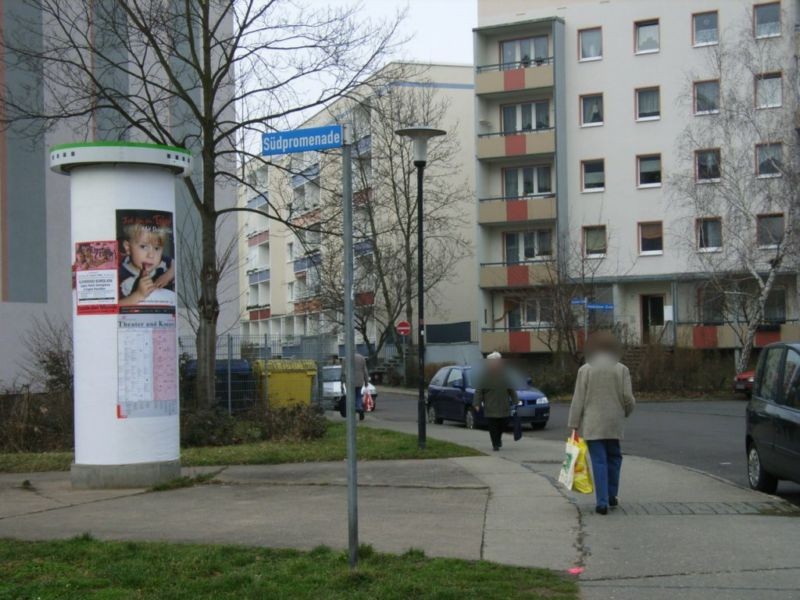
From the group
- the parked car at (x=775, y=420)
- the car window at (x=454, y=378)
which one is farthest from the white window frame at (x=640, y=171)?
the parked car at (x=775, y=420)

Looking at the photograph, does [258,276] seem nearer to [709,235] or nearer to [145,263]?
[709,235]

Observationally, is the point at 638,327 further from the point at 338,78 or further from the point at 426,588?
the point at 426,588

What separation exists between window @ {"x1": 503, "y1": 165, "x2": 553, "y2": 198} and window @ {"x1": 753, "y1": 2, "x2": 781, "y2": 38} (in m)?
11.3

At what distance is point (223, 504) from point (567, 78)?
4113 cm

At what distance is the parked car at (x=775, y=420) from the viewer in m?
10.1

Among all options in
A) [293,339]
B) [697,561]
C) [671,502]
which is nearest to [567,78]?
[293,339]

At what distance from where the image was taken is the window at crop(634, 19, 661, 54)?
46.7 m

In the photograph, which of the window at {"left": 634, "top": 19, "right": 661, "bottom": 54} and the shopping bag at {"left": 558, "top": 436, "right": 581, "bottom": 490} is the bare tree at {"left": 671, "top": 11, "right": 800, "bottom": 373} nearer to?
the window at {"left": 634, "top": 19, "right": 661, "bottom": 54}

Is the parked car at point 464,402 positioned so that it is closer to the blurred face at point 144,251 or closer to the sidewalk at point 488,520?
the sidewalk at point 488,520

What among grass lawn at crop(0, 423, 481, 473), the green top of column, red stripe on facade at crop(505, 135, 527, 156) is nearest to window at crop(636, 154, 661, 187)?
red stripe on facade at crop(505, 135, 527, 156)

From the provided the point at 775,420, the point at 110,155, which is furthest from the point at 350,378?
the point at 110,155

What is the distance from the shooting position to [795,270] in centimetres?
3759

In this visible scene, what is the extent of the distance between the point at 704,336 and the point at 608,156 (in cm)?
980

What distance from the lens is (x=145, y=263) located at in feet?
39.0
